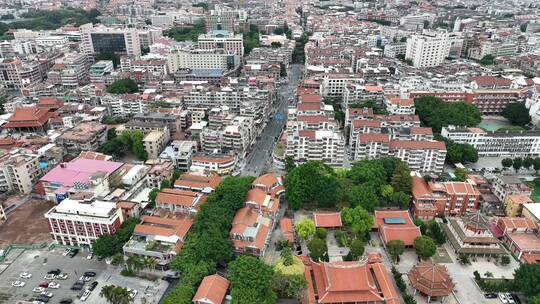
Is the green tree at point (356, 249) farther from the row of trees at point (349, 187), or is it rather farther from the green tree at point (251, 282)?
the green tree at point (251, 282)

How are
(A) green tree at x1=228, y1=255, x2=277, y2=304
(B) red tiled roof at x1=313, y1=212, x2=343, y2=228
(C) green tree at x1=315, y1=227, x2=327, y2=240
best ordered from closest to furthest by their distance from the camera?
(A) green tree at x1=228, y1=255, x2=277, y2=304 < (C) green tree at x1=315, y1=227, x2=327, y2=240 < (B) red tiled roof at x1=313, y1=212, x2=343, y2=228

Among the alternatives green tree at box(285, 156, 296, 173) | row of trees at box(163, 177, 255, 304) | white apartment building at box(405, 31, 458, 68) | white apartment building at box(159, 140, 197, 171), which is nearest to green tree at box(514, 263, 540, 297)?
row of trees at box(163, 177, 255, 304)

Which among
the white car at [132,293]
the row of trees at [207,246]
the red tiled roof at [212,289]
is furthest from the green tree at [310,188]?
the white car at [132,293]

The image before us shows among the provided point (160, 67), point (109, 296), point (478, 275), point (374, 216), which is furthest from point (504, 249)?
point (160, 67)

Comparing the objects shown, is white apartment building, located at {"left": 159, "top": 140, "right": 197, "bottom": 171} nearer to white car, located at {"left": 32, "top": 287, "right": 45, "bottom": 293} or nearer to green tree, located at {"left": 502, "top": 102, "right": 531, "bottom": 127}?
white car, located at {"left": 32, "top": 287, "right": 45, "bottom": 293}

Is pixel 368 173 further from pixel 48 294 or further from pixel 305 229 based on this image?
pixel 48 294

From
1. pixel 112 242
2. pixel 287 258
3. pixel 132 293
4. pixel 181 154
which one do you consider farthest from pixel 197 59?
pixel 287 258
